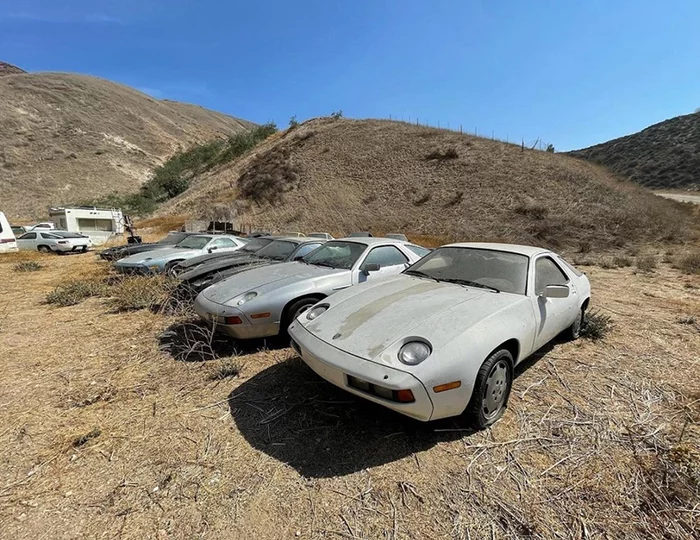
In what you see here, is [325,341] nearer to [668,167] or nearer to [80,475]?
[80,475]

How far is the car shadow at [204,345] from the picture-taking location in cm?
363

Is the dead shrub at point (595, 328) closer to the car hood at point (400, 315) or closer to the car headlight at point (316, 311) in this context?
the car hood at point (400, 315)

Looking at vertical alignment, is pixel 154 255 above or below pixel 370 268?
below

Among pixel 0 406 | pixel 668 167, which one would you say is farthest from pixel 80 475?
pixel 668 167

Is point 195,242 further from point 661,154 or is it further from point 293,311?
point 661,154

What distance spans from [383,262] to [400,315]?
2116mm

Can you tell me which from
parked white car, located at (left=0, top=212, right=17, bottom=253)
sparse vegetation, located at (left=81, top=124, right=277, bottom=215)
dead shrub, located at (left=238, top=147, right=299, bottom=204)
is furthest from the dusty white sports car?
sparse vegetation, located at (left=81, top=124, right=277, bottom=215)

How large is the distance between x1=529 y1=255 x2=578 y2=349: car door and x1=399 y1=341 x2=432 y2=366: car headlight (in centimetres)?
133

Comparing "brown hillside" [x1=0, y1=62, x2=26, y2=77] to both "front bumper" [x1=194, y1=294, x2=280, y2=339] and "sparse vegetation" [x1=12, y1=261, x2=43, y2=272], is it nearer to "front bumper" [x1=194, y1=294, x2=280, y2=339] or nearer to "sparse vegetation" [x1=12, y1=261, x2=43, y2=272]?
"sparse vegetation" [x1=12, y1=261, x2=43, y2=272]

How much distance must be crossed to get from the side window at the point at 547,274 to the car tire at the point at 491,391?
925 mm

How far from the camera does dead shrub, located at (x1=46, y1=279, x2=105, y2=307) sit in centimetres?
590

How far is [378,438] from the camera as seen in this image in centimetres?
237

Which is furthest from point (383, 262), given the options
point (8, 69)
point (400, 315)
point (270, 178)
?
point (8, 69)

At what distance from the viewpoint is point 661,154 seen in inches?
1377
